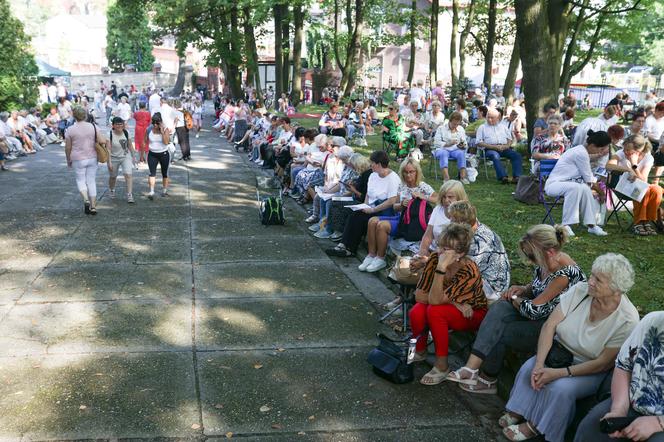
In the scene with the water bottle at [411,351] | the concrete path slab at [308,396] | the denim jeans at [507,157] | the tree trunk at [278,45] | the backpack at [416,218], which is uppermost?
the tree trunk at [278,45]

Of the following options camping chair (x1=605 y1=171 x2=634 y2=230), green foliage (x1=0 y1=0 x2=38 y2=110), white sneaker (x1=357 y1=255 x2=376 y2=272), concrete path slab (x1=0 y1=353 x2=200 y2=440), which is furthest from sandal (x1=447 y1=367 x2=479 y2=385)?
green foliage (x1=0 y1=0 x2=38 y2=110)

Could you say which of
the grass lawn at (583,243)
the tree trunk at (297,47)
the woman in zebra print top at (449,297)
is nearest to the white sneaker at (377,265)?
the grass lawn at (583,243)

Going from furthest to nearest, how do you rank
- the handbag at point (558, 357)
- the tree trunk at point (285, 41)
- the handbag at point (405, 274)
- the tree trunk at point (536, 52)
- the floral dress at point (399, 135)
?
the tree trunk at point (285, 41), the floral dress at point (399, 135), the tree trunk at point (536, 52), the handbag at point (405, 274), the handbag at point (558, 357)

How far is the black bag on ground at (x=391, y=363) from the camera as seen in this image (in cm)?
491

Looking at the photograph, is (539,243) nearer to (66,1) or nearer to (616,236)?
(616,236)

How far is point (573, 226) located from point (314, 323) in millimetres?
4701

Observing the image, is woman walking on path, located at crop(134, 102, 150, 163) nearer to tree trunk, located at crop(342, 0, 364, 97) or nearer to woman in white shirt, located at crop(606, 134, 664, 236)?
woman in white shirt, located at crop(606, 134, 664, 236)

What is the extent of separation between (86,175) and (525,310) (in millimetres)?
8711

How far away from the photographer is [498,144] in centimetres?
1267

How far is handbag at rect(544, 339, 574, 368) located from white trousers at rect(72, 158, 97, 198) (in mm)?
8896

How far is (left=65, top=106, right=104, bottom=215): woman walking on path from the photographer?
421 inches

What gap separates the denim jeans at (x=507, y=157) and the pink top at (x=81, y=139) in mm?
7776

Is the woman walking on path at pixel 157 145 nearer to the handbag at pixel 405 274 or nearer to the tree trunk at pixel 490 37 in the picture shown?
the handbag at pixel 405 274

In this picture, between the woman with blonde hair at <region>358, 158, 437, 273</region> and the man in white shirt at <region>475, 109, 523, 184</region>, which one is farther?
the man in white shirt at <region>475, 109, 523, 184</region>
